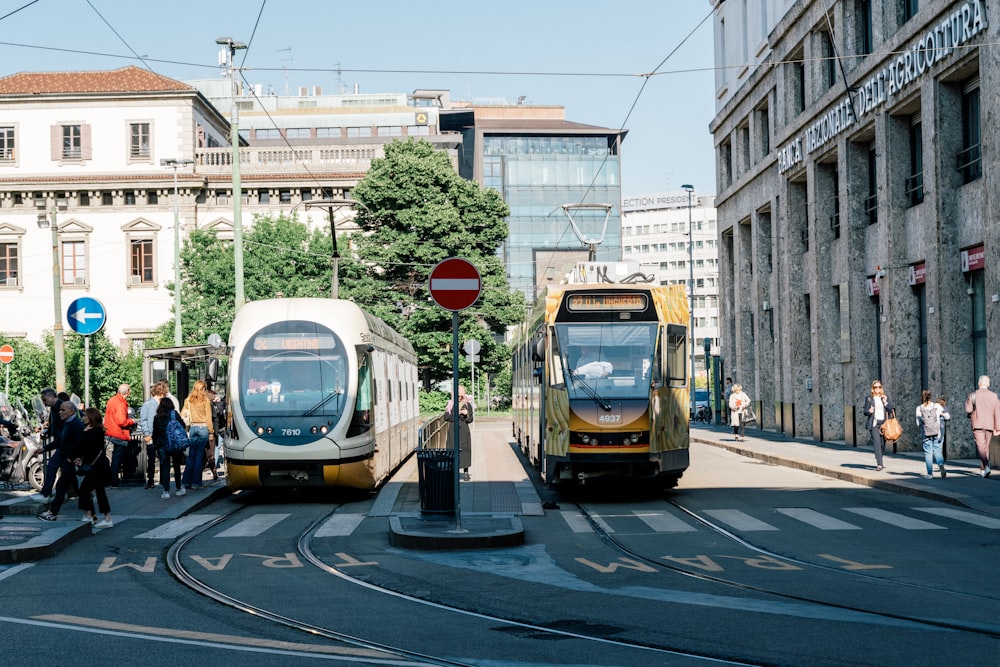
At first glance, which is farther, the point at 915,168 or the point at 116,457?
the point at 915,168

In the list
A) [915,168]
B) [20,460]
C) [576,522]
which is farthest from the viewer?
[915,168]

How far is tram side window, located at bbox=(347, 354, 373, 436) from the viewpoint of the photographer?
19.8 meters

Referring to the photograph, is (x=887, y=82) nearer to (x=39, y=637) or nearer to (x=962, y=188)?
(x=962, y=188)

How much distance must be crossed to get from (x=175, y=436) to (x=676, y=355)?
7.64 metres

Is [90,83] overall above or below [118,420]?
above

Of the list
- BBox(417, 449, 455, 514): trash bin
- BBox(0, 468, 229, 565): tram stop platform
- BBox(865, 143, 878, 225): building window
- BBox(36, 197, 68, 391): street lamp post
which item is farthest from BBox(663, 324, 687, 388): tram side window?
BBox(865, 143, 878, 225): building window

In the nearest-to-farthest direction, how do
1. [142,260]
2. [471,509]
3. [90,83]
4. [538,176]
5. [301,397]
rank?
[471,509] → [301,397] → [142,260] → [90,83] → [538,176]

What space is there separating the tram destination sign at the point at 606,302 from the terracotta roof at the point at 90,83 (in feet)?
167

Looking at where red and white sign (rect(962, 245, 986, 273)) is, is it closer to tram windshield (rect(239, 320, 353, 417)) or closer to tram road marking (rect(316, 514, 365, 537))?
tram windshield (rect(239, 320, 353, 417))

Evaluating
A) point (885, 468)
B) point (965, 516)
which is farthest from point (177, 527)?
point (885, 468)

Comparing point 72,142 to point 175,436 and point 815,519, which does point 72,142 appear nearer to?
point 175,436

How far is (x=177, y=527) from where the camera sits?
1656cm

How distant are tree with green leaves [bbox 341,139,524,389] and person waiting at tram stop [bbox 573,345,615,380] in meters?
37.9

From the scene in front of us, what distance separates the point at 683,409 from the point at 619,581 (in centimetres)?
848
